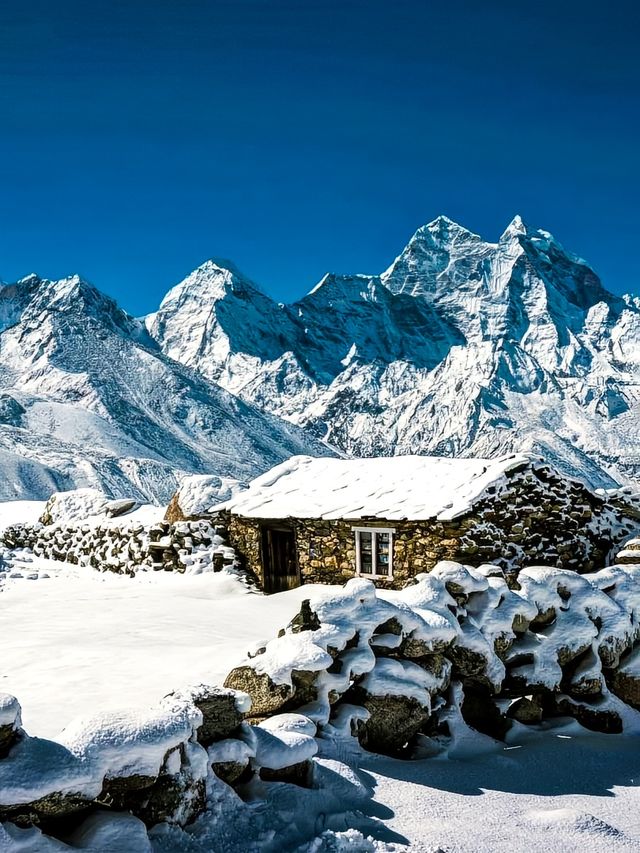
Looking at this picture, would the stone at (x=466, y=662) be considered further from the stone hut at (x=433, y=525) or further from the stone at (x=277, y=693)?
the stone hut at (x=433, y=525)

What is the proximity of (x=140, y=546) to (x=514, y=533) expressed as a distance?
1047cm

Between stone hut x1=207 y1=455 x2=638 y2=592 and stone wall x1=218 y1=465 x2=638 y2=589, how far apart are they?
0.07 feet

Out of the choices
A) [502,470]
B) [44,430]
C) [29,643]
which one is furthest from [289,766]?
[44,430]

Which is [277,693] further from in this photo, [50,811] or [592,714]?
[592,714]

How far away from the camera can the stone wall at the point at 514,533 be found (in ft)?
51.8

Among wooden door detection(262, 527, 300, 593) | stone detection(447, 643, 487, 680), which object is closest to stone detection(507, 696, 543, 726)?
stone detection(447, 643, 487, 680)

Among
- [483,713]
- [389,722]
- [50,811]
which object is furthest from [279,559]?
[50,811]

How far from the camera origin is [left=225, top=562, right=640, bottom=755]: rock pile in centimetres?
557

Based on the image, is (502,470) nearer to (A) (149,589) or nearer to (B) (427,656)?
(A) (149,589)

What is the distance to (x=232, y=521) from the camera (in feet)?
64.6

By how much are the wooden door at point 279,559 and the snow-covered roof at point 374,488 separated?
0.72m

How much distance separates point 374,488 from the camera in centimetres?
1842

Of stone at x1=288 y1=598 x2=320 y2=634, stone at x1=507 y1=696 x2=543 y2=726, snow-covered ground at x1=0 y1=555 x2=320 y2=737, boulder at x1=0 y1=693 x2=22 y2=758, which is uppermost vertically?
stone at x1=288 y1=598 x2=320 y2=634

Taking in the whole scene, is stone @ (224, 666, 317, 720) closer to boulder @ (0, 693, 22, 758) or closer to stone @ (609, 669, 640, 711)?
boulder @ (0, 693, 22, 758)
